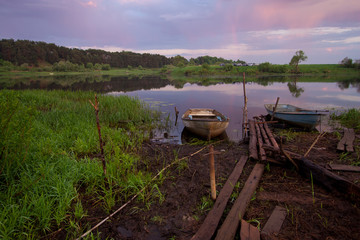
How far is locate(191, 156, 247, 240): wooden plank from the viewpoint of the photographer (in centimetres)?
336

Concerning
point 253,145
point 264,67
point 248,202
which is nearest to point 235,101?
point 253,145

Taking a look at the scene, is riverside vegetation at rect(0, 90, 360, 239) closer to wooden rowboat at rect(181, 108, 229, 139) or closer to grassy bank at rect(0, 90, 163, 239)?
grassy bank at rect(0, 90, 163, 239)

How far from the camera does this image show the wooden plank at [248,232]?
3.21 m

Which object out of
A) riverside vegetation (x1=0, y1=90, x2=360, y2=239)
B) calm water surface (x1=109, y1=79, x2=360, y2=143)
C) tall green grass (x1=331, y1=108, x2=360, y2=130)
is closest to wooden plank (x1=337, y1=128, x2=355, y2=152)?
riverside vegetation (x1=0, y1=90, x2=360, y2=239)

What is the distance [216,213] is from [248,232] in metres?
0.68

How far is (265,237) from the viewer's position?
3229 millimetres

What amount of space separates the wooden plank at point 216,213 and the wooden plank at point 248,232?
444 millimetres

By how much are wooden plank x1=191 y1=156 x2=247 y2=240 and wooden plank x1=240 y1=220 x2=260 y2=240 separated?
0.44 meters

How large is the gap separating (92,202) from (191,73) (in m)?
75.8

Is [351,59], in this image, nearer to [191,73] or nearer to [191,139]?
[191,73]

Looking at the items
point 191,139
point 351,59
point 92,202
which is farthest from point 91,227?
point 351,59

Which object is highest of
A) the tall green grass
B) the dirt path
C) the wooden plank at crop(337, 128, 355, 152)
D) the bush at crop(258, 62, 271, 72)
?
the bush at crop(258, 62, 271, 72)

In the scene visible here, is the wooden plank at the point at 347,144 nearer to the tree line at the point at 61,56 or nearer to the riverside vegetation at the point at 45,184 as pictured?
the riverside vegetation at the point at 45,184

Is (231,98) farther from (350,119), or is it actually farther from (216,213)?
(216,213)
